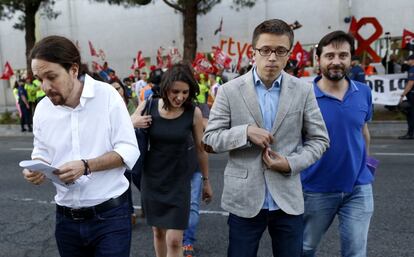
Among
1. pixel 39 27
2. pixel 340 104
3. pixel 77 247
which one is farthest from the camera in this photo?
pixel 39 27

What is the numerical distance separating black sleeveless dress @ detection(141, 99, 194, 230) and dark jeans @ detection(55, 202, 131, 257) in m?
0.94

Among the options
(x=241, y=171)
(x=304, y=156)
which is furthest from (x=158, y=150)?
(x=304, y=156)

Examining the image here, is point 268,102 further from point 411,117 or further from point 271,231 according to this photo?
point 411,117

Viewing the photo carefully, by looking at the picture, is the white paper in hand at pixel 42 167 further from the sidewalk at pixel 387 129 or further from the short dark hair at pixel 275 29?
the sidewalk at pixel 387 129

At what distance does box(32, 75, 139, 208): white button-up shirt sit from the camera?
217cm

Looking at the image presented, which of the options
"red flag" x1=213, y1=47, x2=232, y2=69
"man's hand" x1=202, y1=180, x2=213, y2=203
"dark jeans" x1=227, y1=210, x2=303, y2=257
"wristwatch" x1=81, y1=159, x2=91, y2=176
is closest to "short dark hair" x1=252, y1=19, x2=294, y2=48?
"dark jeans" x1=227, y1=210, x2=303, y2=257

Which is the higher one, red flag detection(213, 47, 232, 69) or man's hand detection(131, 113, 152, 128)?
red flag detection(213, 47, 232, 69)

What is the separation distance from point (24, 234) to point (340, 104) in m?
3.68

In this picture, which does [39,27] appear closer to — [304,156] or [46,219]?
Answer: [46,219]

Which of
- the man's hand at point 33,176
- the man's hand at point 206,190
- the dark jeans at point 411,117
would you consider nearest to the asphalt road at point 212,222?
the man's hand at point 206,190

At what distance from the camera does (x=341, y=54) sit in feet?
9.07

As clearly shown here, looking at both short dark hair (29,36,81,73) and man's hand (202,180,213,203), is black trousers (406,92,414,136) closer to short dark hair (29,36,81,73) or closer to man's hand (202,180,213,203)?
man's hand (202,180,213,203)

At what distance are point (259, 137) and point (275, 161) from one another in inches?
6.6

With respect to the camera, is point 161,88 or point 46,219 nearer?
point 161,88
